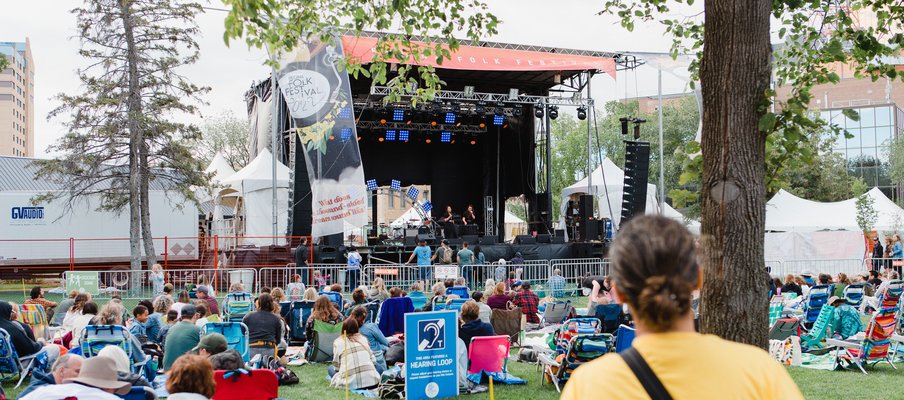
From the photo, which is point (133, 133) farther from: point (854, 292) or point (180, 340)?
point (854, 292)

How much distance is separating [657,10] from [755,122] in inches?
109

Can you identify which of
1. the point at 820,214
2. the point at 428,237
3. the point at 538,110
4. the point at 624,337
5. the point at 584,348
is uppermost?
the point at 538,110

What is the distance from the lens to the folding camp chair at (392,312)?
36.9ft

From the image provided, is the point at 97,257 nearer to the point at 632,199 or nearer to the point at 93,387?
the point at 632,199

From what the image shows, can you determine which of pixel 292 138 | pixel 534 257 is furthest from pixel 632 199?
pixel 292 138

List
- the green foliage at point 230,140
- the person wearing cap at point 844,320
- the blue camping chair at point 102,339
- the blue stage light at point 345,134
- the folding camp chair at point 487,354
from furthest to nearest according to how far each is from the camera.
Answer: the green foliage at point 230,140, the blue stage light at point 345,134, the person wearing cap at point 844,320, the folding camp chair at point 487,354, the blue camping chair at point 102,339

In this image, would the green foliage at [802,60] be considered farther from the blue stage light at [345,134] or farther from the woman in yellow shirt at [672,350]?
the blue stage light at [345,134]

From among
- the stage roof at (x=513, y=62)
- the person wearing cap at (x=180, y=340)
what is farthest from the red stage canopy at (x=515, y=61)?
the person wearing cap at (x=180, y=340)

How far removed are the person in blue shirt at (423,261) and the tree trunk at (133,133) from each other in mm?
7698

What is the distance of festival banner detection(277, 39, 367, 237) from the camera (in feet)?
60.0

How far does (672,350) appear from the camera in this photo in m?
1.75

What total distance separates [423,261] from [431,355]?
43.0ft

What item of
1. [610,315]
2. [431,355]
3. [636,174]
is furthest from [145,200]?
[431,355]

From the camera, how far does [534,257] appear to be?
79.5 feet
